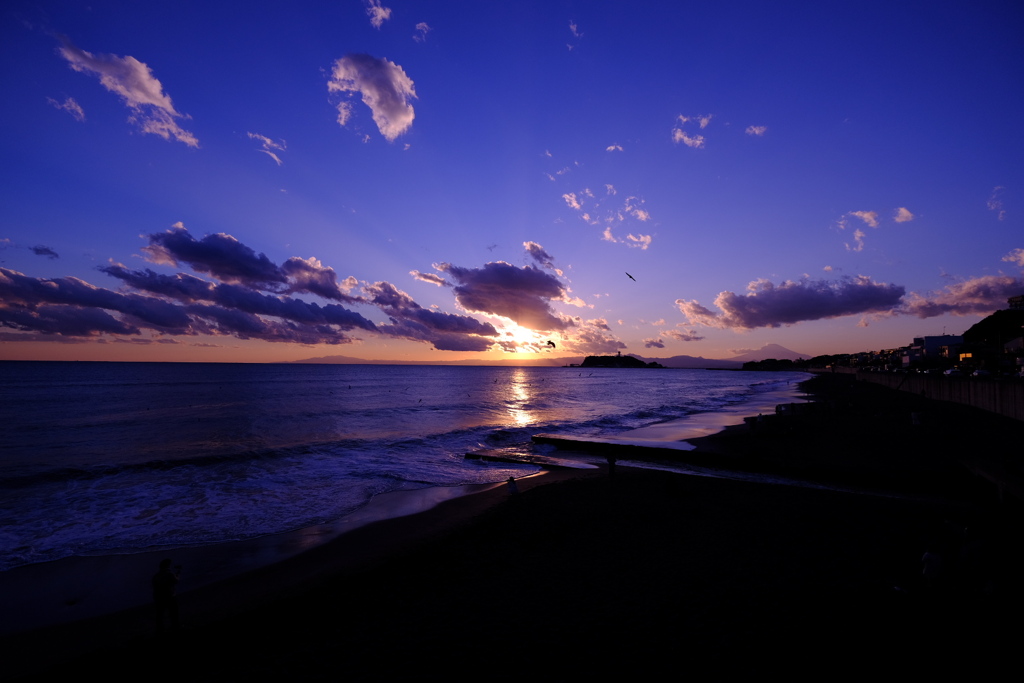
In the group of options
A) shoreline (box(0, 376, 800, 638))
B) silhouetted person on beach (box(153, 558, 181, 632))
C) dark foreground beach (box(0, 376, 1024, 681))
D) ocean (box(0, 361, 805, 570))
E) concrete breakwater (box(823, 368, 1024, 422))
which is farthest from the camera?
concrete breakwater (box(823, 368, 1024, 422))

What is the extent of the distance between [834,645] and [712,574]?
9.47 ft

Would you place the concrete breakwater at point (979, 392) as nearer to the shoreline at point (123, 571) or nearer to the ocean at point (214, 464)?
Result: the ocean at point (214, 464)

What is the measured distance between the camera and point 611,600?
912 cm

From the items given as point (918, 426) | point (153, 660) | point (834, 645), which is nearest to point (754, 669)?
point (834, 645)

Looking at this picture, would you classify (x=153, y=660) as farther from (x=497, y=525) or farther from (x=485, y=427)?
(x=485, y=427)

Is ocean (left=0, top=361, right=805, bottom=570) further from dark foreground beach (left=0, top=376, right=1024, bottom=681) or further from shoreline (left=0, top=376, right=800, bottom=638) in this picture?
dark foreground beach (left=0, top=376, right=1024, bottom=681)

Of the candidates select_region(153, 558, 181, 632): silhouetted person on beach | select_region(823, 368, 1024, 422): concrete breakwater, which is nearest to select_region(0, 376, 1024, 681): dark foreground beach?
select_region(153, 558, 181, 632): silhouetted person on beach

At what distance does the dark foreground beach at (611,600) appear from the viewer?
23.6 feet

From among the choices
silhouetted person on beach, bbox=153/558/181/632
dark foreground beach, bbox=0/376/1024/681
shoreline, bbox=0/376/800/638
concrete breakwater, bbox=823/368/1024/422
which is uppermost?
concrete breakwater, bbox=823/368/1024/422

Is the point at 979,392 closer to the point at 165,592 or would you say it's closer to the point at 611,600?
the point at 611,600

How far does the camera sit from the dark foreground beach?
23.6ft

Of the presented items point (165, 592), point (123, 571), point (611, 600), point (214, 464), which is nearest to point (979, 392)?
point (611, 600)

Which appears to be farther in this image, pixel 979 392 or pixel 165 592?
pixel 979 392

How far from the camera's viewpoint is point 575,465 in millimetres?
24453
